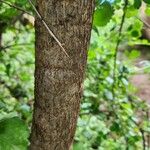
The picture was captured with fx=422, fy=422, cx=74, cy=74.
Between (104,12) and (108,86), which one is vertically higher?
(104,12)

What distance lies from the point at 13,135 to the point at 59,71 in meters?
0.22

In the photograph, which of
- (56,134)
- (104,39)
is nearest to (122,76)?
(104,39)

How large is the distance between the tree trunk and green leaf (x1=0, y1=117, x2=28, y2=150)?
3cm

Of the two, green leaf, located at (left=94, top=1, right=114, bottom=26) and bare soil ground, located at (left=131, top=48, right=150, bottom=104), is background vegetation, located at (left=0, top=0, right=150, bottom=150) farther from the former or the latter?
bare soil ground, located at (left=131, top=48, right=150, bottom=104)

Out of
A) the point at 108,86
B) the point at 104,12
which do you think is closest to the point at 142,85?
the point at 108,86

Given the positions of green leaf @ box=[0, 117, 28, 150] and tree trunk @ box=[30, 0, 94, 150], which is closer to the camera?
tree trunk @ box=[30, 0, 94, 150]

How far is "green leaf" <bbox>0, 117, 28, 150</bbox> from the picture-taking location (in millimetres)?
1045

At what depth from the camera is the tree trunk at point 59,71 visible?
3.02 feet

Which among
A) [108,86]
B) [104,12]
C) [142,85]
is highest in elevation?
[104,12]

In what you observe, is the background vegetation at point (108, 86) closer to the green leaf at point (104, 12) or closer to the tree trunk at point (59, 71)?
the green leaf at point (104, 12)

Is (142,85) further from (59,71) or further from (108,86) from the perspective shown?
(59,71)

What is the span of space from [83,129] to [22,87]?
2.91ft

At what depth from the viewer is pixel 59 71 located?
97cm

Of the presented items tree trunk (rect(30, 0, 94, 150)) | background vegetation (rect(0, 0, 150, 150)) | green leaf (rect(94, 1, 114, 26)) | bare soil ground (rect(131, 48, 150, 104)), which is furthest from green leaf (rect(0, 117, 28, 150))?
bare soil ground (rect(131, 48, 150, 104))
